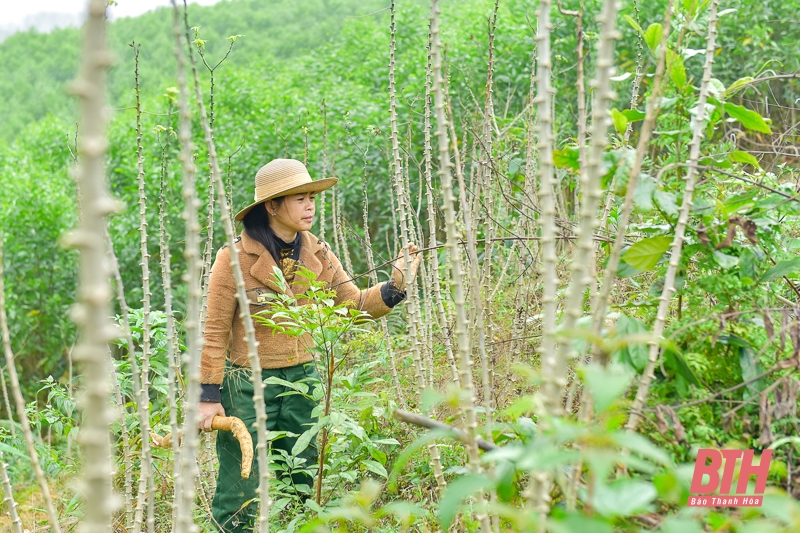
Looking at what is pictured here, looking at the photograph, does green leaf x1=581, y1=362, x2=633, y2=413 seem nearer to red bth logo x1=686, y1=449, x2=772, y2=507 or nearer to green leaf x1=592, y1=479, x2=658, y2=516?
green leaf x1=592, y1=479, x2=658, y2=516

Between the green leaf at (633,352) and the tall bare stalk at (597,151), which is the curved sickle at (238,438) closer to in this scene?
the green leaf at (633,352)

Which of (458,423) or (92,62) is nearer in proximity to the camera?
(92,62)

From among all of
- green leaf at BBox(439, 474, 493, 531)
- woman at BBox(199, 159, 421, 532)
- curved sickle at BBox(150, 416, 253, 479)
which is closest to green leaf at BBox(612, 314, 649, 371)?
green leaf at BBox(439, 474, 493, 531)

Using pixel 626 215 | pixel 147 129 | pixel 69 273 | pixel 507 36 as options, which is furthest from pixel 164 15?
pixel 626 215

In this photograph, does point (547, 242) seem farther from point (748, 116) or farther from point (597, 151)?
point (748, 116)

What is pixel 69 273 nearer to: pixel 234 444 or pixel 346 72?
pixel 346 72

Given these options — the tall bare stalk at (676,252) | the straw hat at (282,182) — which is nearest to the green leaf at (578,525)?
the tall bare stalk at (676,252)

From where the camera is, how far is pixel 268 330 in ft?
9.71

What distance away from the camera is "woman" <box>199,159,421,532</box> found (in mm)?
2816

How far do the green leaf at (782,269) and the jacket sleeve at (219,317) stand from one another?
1.99m

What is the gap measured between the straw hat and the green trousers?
0.72 metres

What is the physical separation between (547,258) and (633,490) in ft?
1.09

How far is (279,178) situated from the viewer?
119 inches

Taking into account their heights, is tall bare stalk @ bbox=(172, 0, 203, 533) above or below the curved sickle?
above
